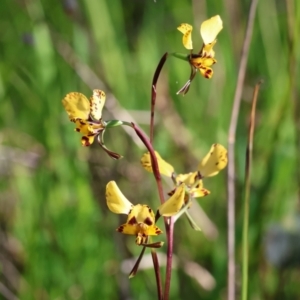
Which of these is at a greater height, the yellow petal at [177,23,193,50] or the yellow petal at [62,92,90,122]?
the yellow petal at [177,23,193,50]

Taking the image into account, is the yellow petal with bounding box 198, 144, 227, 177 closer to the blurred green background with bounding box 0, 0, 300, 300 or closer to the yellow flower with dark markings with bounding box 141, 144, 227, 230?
the yellow flower with dark markings with bounding box 141, 144, 227, 230

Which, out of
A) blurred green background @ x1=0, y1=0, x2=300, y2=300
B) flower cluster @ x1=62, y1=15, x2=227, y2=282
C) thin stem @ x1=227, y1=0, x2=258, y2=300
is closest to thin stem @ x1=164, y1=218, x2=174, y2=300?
flower cluster @ x1=62, y1=15, x2=227, y2=282

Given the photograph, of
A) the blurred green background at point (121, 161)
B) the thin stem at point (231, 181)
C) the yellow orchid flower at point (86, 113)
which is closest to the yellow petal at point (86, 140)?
the yellow orchid flower at point (86, 113)

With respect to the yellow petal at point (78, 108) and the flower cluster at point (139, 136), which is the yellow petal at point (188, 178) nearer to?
the flower cluster at point (139, 136)

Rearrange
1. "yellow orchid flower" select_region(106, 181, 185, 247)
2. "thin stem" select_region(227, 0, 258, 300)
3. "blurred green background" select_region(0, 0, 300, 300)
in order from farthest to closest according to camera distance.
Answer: "blurred green background" select_region(0, 0, 300, 300) → "thin stem" select_region(227, 0, 258, 300) → "yellow orchid flower" select_region(106, 181, 185, 247)

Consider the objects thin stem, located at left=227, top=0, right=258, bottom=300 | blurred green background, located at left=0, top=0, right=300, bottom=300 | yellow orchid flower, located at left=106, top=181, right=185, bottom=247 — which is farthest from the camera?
blurred green background, located at left=0, top=0, right=300, bottom=300

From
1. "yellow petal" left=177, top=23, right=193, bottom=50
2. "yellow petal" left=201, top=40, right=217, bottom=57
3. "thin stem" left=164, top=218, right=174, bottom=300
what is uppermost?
"yellow petal" left=177, top=23, right=193, bottom=50

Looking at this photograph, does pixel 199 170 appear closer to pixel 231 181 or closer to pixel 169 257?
pixel 169 257
